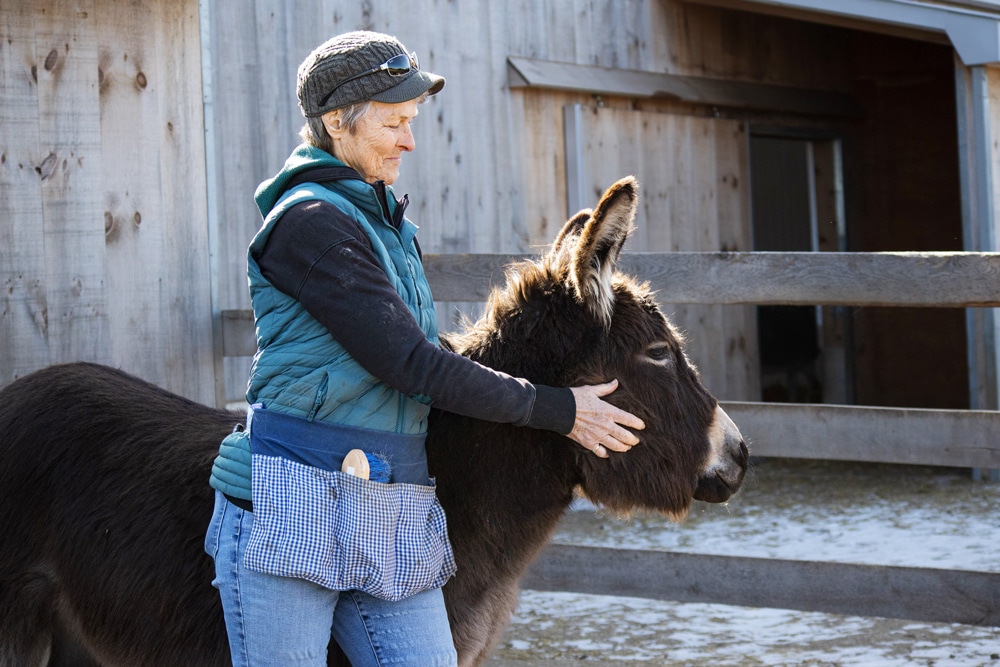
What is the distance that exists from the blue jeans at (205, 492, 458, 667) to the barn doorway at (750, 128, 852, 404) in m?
8.40

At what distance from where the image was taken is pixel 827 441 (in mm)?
4008

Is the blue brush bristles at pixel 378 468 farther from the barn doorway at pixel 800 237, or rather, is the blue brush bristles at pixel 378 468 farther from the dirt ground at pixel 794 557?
the barn doorway at pixel 800 237

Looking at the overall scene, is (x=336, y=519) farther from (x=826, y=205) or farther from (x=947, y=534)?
(x=826, y=205)

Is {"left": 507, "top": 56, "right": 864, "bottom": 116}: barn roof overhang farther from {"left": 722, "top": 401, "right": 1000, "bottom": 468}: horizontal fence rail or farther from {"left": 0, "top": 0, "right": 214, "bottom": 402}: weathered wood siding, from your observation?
{"left": 722, "top": 401, "right": 1000, "bottom": 468}: horizontal fence rail

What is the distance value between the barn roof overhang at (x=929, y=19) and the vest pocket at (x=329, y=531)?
21.4ft

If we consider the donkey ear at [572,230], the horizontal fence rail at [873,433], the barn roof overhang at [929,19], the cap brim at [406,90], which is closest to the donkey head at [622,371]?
the donkey ear at [572,230]

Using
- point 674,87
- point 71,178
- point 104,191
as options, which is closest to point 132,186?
point 104,191

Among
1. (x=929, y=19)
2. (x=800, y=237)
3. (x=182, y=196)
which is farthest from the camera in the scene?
(x=800, y=237)

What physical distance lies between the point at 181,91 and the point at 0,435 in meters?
2.26

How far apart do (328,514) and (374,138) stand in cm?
72

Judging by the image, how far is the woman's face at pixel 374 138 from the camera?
211cm

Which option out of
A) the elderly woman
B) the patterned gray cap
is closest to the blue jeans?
the elderly woman

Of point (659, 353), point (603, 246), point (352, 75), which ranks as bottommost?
point (659, 353)

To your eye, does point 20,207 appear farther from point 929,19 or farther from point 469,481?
point 929,19
